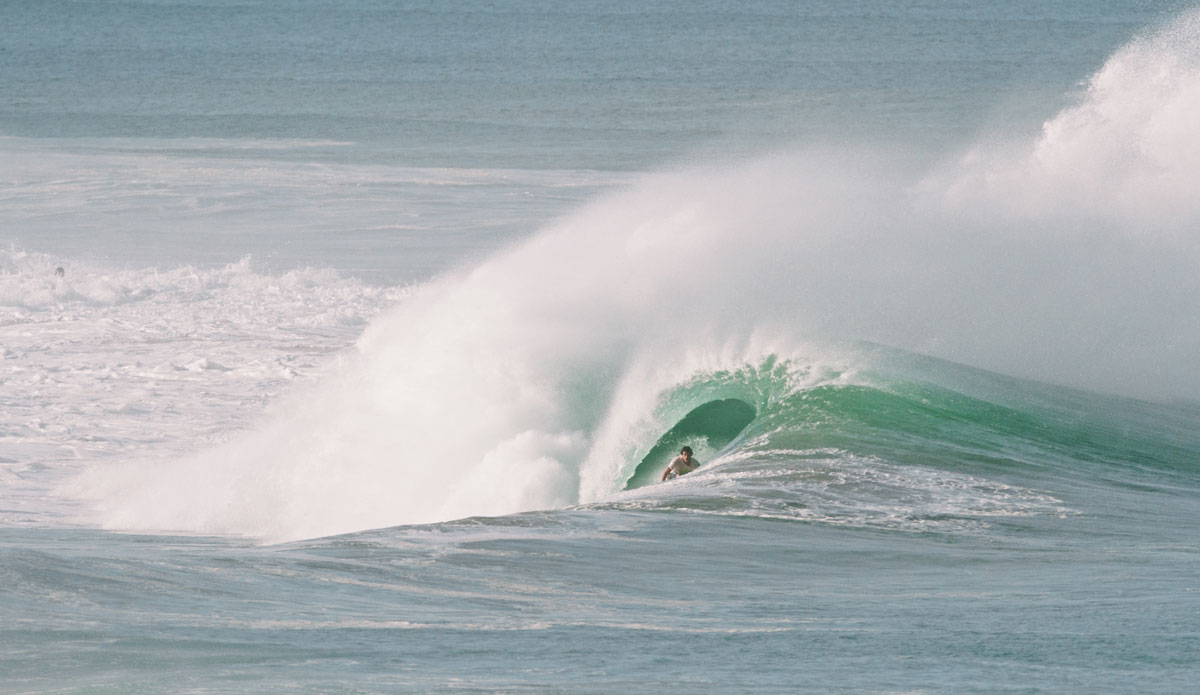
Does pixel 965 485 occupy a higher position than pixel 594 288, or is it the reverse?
pixel 594 288

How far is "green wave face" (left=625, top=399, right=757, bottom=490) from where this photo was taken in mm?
14133

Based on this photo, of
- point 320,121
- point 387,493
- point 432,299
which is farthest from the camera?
point 320,121

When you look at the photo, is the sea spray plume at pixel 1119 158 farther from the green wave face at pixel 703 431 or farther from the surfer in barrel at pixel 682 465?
the surfer in barrel at pixel 682 465

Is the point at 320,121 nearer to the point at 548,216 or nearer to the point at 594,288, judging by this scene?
the point at 548,216

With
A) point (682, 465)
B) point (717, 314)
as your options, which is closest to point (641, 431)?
point (682, 465)

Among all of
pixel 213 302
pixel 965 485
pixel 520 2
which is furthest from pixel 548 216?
pixel 520 2

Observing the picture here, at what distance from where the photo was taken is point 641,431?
1446 cm

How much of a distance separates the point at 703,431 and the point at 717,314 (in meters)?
1.75

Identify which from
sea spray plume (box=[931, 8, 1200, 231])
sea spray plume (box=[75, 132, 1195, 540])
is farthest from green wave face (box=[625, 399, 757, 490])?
sea spray plume (box=[931, 8, 1200, 231])

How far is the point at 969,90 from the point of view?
258 feet

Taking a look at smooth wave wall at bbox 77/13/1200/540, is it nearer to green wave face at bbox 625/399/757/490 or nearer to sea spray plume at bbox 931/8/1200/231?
sea spray plume at bbox 931/8/1200/231

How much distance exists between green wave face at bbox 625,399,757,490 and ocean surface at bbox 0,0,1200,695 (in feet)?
0.11

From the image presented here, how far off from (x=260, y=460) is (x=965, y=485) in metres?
7.56

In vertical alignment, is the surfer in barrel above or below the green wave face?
below
